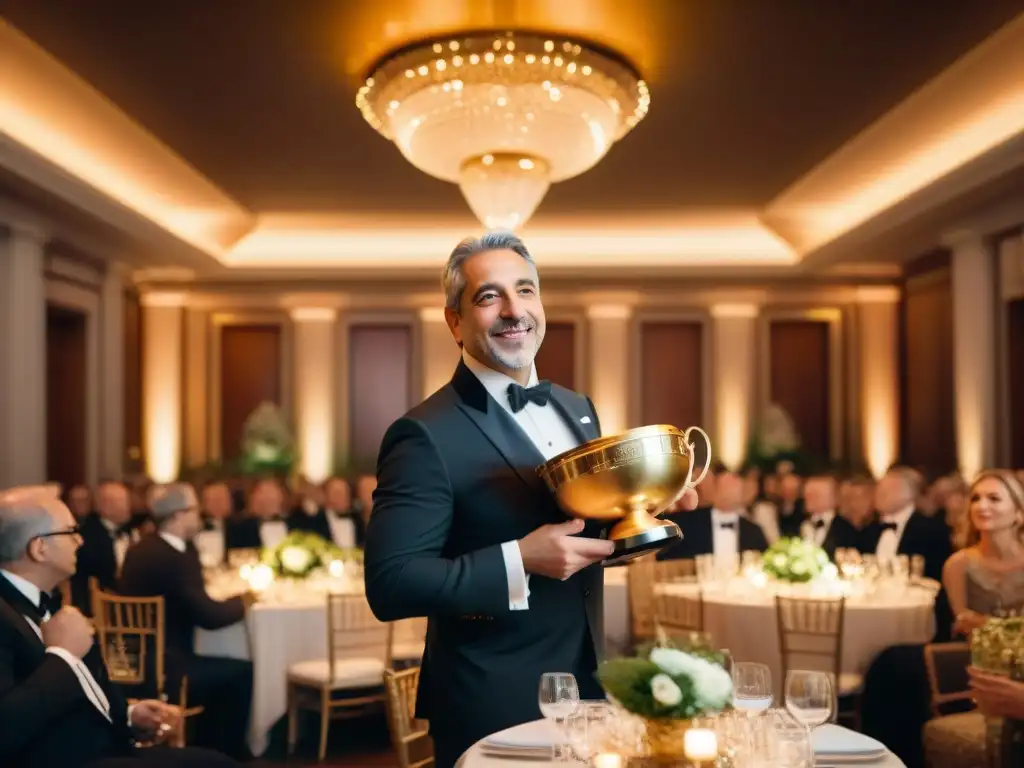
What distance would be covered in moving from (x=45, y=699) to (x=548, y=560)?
1.78 m

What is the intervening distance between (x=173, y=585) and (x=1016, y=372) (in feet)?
25.3

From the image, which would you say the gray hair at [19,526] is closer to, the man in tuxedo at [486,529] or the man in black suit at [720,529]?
the man in tuxedo at [486,529]

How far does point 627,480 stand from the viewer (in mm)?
1640

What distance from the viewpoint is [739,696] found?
237 centimetres

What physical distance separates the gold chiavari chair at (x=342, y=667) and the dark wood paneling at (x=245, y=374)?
29.3 feet

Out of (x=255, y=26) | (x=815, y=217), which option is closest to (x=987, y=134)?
(x=815, y=217)

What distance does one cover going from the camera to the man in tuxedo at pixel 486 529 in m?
1.67

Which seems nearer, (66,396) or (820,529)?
(820,529)

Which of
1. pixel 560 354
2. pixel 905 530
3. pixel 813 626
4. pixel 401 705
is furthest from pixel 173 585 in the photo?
pixel 560 354

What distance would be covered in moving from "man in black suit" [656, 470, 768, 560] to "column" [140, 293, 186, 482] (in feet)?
27.5

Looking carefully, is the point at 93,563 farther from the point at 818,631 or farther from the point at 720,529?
the point at 818,631

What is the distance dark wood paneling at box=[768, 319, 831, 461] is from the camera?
14.3m

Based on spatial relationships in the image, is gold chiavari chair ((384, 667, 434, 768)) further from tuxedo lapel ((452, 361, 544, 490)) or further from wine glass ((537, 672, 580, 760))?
tuxedo lapel ((452, 361, 544, 490))

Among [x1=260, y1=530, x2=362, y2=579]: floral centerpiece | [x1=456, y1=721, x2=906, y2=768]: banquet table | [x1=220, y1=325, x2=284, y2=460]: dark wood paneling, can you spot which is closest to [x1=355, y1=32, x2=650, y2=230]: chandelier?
[x1=260, y1=530, x2=362, y2=579]: floral centerpiece
